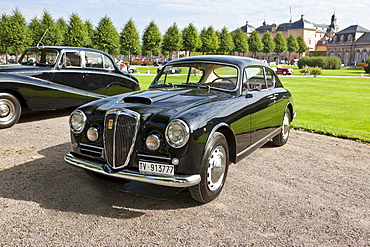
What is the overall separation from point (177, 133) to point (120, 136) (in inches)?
26.9

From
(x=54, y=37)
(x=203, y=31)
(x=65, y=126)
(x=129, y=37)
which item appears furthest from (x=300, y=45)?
(x=65, y=126)

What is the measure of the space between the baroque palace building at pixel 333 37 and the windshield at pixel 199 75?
316ft

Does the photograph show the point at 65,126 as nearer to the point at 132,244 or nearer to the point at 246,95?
the point at 246,95

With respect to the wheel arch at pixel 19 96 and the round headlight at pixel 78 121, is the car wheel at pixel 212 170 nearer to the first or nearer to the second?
the round headlight at pixel 78 121

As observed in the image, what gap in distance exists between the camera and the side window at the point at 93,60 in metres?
9.68

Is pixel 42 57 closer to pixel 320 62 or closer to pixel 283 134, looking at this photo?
pixel 283 134

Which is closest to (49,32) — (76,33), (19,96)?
(76,33)

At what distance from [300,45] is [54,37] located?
78.5 meters

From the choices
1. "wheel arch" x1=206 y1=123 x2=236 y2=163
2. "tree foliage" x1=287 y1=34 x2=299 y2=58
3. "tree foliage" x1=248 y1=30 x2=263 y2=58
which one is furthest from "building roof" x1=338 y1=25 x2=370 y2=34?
"wheel arch" x1=206 y1=123 x2=236 y2=163

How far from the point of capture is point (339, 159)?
5852 millimetres

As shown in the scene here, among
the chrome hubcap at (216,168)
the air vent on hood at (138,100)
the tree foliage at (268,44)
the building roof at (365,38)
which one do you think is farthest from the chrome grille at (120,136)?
the building roof at (365,38)

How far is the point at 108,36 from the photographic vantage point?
175 ft

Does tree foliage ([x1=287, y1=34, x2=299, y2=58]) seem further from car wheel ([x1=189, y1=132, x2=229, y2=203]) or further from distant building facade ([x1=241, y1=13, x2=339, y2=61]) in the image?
car wheel ([x1=189, y1=132, x2=229, y2=203])

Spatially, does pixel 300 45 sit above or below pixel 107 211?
above
